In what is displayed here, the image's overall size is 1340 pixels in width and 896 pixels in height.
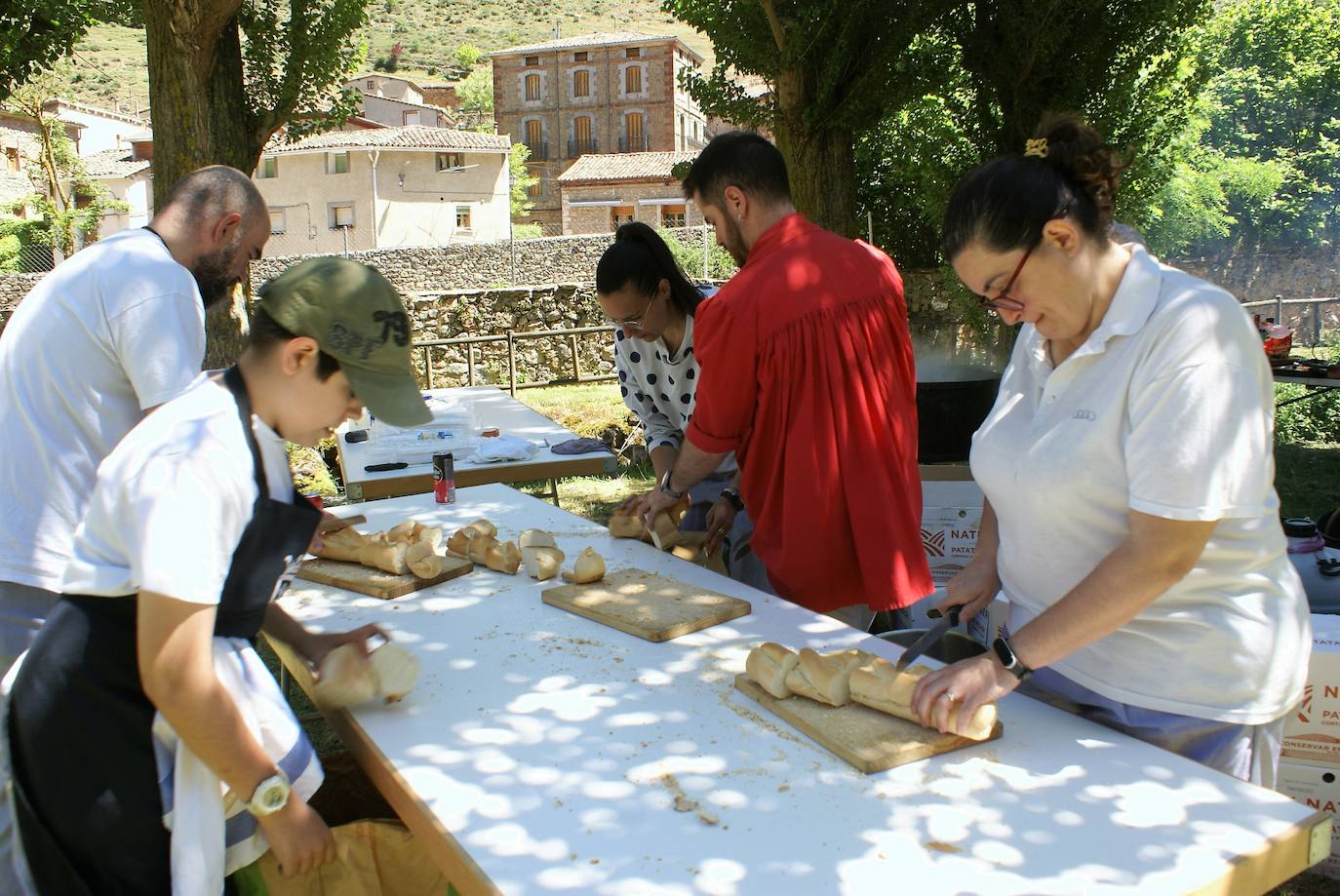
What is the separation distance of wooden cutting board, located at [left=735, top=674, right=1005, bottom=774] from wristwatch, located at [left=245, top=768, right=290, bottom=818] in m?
0.81

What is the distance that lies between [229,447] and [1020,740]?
133 cm

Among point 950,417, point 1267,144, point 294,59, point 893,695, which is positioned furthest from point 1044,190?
point 1267,144

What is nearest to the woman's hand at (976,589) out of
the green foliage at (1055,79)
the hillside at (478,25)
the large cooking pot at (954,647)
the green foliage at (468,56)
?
the large cooking pot at (954,647)

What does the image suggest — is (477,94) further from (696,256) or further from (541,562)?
(541,562)

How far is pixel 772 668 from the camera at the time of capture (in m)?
1.88

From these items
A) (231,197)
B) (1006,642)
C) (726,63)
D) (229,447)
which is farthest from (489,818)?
(726,63)

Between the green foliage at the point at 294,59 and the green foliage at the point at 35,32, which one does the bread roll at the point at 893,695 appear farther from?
the green foliage at the point at 35,32

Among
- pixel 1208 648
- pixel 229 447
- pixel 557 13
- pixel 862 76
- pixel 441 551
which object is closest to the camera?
pixel 229 447

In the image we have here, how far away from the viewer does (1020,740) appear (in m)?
1.71

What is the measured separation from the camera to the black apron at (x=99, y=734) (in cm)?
157

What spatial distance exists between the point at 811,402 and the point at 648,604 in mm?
715

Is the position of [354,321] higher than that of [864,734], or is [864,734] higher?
[354,321]

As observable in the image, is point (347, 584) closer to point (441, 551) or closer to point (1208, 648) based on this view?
point (441, 551)

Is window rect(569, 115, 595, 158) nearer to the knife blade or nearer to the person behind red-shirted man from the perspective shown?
the person behind red-shirted man
